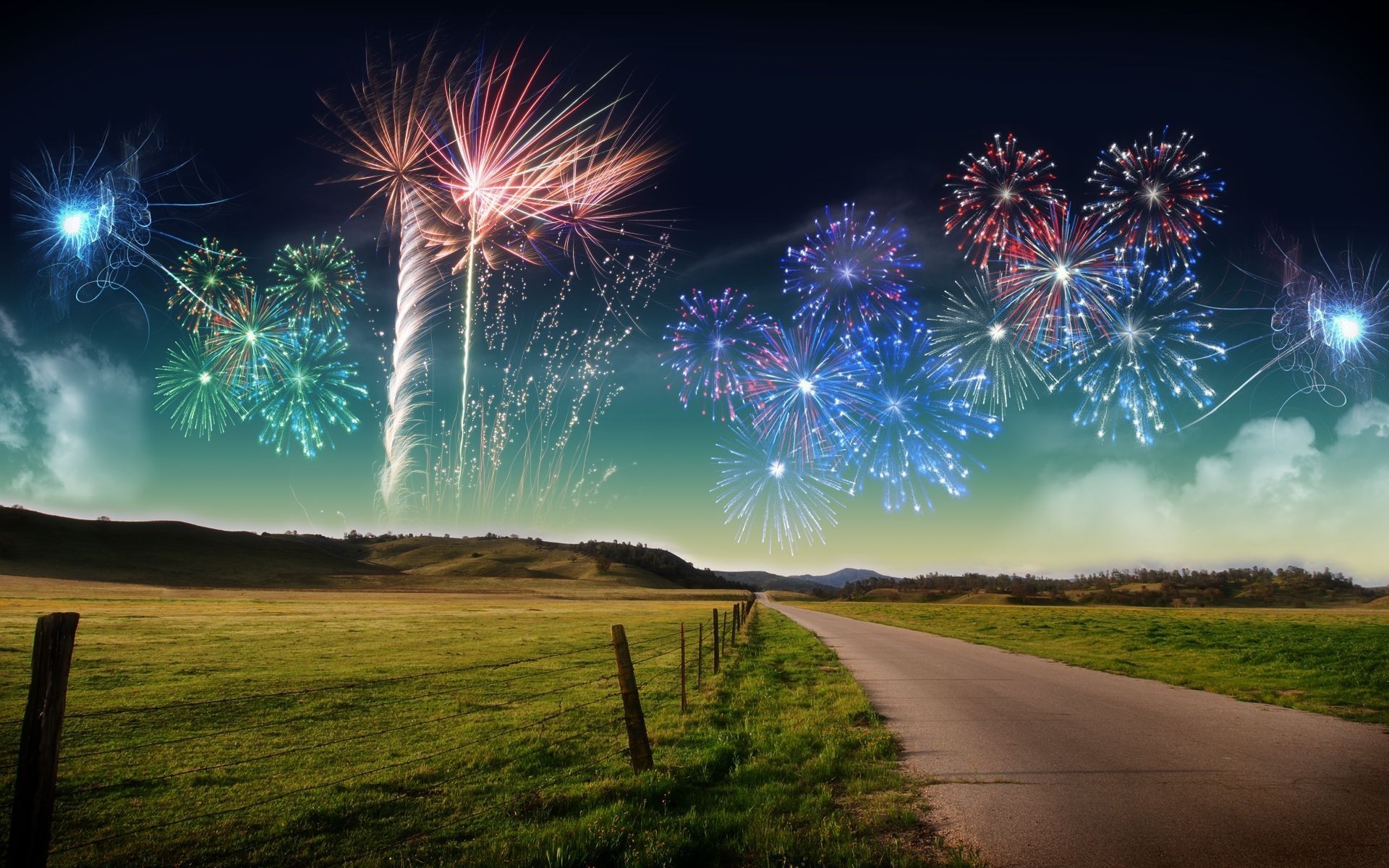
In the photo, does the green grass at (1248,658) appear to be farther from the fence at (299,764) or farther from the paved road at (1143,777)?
the fence at (299,764)

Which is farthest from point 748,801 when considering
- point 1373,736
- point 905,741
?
point 1373,736

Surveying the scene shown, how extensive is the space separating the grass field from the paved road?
87 centimetres

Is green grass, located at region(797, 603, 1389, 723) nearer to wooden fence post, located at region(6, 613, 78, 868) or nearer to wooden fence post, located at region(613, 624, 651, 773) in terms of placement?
wooden fence post, located at region(613, 624, 651, 773)

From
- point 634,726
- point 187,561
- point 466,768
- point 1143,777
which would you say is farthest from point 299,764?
point 187,561

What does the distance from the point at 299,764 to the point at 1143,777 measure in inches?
535

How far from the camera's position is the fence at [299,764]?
5130 mm

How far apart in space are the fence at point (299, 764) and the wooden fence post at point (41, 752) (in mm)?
13

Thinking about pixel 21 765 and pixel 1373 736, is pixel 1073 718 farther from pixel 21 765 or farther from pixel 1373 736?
pixel 21 765

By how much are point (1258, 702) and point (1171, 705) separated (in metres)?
2.78

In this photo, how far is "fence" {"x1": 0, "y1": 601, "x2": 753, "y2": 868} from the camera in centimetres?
513

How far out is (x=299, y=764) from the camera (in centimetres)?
1134

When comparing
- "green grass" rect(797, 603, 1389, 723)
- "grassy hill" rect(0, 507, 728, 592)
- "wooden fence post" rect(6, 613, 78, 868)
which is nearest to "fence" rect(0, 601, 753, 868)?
"wooden fence post" rect(6, 613, 78, 868)

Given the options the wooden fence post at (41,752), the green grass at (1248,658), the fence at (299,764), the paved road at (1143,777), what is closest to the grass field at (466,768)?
the fence at (299,764)

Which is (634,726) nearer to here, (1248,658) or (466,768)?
(466,768)
